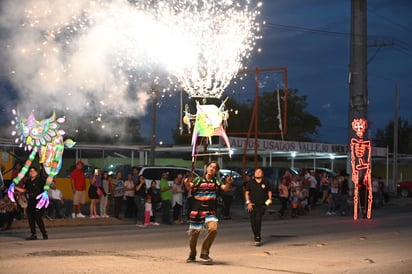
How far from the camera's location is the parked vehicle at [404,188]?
1836 inches

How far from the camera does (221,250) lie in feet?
50.7

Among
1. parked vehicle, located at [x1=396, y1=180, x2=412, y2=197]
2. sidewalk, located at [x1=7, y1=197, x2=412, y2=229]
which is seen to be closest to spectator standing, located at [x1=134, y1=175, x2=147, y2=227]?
sidewalk, located at [x1=7, y1=197, x2=412, y2=229]

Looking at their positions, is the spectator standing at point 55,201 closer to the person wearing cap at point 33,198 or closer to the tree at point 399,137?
the person wearing cap at point 33,198

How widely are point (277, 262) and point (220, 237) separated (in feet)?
16.7

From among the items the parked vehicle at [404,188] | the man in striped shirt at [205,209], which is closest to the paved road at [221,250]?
the man in striped shirt at [205,209]

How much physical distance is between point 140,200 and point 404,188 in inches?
1072

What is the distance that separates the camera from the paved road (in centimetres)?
1249

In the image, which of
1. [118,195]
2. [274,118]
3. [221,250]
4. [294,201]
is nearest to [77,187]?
[118,195]

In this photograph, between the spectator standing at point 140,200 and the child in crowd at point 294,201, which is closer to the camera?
the spectator standing at point 140,200

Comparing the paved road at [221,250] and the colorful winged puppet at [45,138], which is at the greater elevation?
the colorful winged puppet at [45,138]

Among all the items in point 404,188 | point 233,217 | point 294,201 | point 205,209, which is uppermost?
point 205,209

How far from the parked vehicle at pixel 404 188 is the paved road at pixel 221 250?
2487cm

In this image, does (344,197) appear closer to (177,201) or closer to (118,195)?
(177,201)

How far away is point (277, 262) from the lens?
13.5 metres
